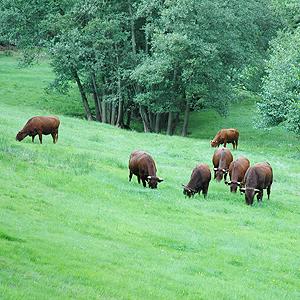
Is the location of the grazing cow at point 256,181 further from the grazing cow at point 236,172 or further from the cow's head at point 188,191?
the cow's head at point 188,191

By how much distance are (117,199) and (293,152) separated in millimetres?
25179

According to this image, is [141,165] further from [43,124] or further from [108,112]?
[108,112]

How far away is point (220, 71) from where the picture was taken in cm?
5003

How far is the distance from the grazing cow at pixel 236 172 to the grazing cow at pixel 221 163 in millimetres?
1336

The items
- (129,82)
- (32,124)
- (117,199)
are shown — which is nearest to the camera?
(117,199)

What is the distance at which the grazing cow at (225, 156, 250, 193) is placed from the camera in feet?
86.6

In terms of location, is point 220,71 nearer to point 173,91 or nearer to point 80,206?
point 173,91

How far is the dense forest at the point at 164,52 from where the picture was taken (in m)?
47.4

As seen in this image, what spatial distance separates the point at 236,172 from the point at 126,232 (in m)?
10.3

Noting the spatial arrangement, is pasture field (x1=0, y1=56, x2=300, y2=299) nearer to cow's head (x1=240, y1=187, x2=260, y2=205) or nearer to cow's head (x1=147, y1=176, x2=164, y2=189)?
cow's head (x1=240, y1=187, x2=260, y2=205)

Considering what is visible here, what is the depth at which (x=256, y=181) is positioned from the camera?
25219mm

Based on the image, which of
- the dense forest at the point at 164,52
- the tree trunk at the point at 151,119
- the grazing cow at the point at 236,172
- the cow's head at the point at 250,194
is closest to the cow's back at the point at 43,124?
the grazing cow at the point at 236,172

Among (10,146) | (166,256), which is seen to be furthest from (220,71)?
(166,256)

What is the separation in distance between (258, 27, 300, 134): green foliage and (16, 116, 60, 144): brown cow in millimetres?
16253
